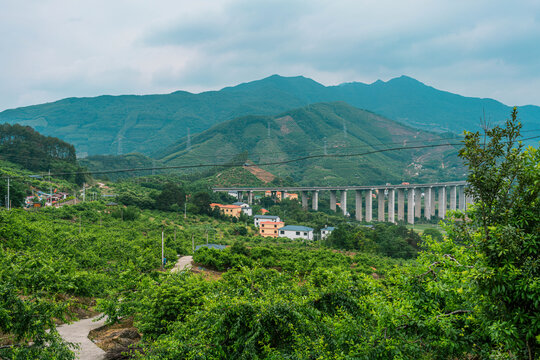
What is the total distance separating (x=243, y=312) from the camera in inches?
344

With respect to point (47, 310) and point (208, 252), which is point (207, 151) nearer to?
point (208, 252)

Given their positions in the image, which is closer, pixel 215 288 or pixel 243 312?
pixel 243 312

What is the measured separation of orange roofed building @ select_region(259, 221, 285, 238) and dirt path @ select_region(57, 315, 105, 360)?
151ft

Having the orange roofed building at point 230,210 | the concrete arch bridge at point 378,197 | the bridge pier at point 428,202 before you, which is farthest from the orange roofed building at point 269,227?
the bridge pier at point 428,202

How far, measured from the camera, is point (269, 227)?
62750 millimetres

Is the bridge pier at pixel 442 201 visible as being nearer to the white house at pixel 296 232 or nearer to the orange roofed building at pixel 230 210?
the white house at pixel 296 232

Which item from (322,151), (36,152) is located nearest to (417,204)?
(322,151)

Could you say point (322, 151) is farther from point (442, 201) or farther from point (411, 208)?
point (411, 208)

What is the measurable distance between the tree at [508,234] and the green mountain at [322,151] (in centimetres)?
10185

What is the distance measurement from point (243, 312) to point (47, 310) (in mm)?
4501

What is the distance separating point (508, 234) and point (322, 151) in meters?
145

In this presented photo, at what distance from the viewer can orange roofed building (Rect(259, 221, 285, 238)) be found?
201 feet

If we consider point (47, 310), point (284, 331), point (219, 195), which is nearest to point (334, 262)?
point (284, 331)

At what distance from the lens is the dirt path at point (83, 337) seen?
11.4 meters
